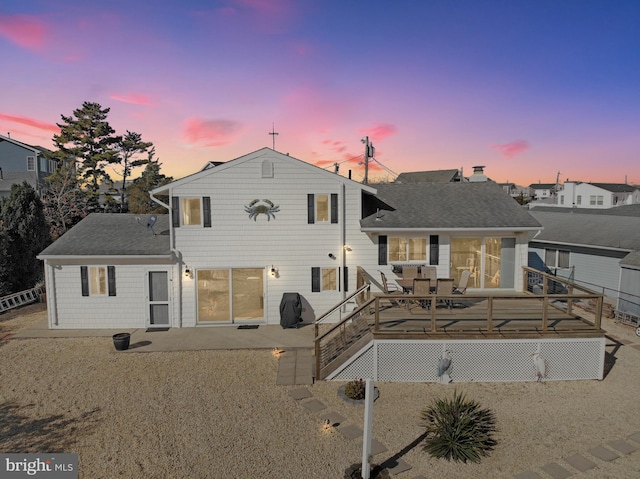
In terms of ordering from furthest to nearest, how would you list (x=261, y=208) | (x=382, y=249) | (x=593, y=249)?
1. (x=593, y=249)
2. (x=382, y=249)
3. (x=261, y=208)

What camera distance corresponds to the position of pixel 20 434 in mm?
7883

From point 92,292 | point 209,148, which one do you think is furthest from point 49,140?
point 92,292

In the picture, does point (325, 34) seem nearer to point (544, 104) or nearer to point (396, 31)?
point (396, 31)

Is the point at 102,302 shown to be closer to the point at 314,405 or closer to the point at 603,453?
the point at 314,405

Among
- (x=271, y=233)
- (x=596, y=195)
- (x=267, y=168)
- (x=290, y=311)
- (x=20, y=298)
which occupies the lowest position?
(x=20, y=298)

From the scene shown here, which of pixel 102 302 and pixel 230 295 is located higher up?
pixel 230 295

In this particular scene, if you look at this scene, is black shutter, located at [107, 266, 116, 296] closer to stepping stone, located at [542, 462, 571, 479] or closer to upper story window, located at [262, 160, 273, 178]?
upper story window, located at [262, 160, 273, 178]

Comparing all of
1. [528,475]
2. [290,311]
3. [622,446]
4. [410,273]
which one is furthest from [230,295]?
[622,446]

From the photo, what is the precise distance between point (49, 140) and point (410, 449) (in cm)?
4548

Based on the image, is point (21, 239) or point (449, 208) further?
point (21, 239)

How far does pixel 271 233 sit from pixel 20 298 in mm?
13550

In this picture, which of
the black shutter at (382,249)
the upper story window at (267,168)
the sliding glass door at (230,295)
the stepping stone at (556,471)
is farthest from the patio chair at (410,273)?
the stepping stone at (556,471)

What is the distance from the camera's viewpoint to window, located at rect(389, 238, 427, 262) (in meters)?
15.5

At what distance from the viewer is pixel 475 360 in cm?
1041
